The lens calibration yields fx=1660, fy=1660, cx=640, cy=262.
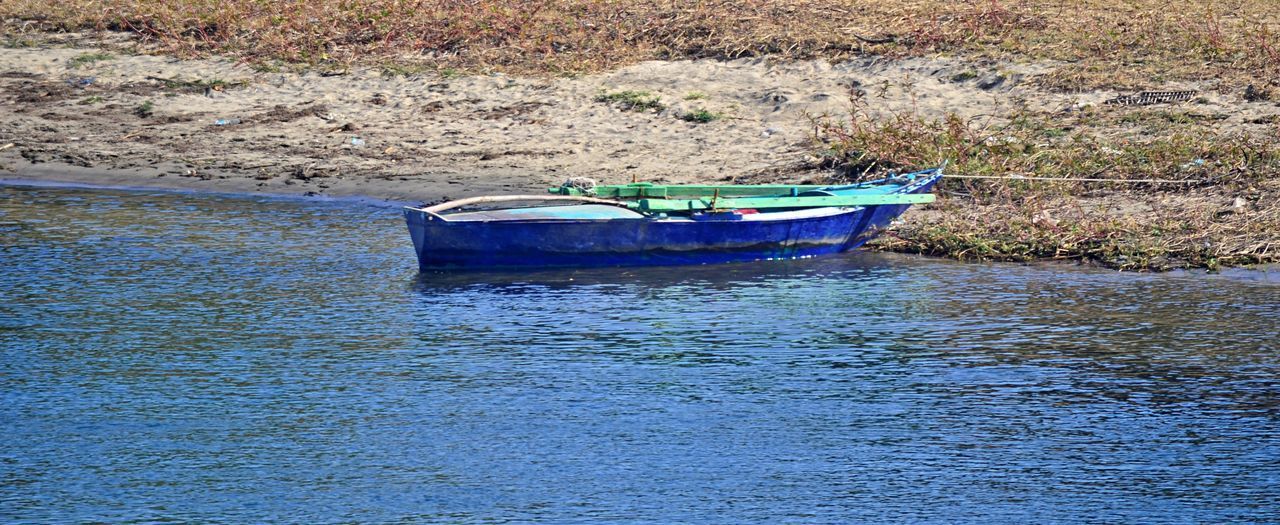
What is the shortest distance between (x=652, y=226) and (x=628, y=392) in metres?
3.00

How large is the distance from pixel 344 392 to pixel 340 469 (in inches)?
47.4

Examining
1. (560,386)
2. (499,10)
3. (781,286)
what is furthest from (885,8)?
(560,386)

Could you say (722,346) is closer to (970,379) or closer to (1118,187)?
(970,379)

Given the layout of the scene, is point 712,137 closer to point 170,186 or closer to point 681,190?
point 681,190

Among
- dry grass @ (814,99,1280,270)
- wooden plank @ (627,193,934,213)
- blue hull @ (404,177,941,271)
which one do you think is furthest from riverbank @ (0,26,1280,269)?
blue hull @ (404,177,941,271)

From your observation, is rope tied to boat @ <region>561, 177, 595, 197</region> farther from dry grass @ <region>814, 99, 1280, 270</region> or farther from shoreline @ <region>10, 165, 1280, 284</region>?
dry grass @ <region>814, 99, 1280, 270</region>

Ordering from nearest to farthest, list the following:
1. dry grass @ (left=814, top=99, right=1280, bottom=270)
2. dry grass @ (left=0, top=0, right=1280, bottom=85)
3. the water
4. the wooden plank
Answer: the water → the wooden plank → dry grass @ (left=814, top=99, right=1280, bottom=270) → dry grass @ (left=0, top=0, right=1280, bottom=85)

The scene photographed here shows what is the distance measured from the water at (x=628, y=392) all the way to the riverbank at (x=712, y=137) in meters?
0.94

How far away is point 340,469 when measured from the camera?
686cm

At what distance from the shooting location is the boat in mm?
10711

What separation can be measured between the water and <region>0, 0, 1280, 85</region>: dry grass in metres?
4.77

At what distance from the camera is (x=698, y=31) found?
16.9 m

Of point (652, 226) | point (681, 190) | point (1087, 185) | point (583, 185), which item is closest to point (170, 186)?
point (583, 185)

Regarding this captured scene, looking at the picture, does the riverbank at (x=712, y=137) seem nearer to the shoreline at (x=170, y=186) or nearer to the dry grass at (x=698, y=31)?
the shoreline at (x=170, y=186)
